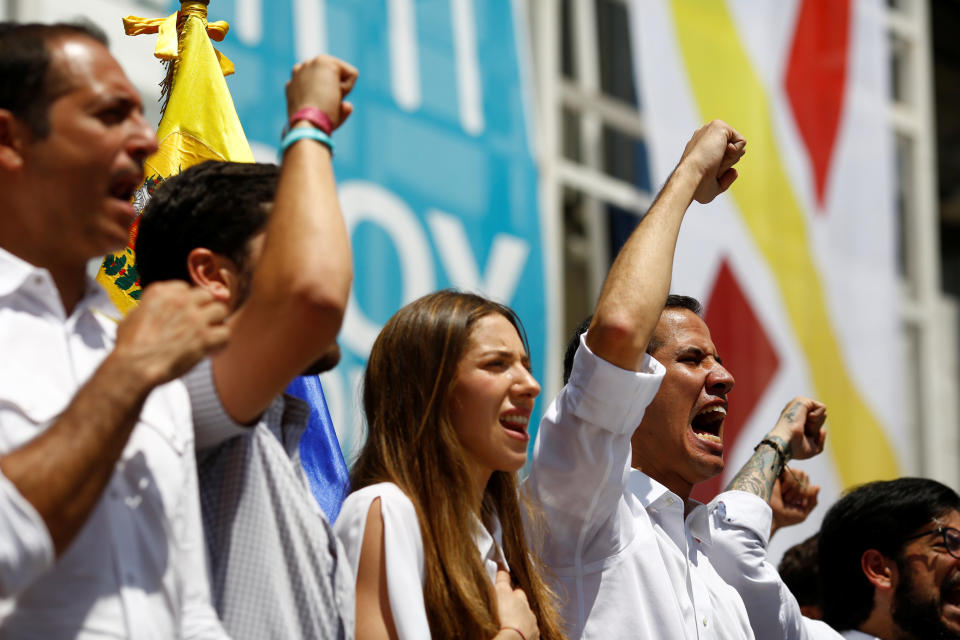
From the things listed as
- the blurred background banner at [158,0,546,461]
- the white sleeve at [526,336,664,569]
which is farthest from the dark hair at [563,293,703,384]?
the blurred background banner at [158,0,546,461]

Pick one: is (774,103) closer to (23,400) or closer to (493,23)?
(493,23)

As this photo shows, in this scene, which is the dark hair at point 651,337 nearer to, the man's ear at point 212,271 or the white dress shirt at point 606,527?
the white dress shirt at point 606,527

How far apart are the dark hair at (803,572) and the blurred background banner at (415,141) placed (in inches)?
104

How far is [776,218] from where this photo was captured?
1007 cm

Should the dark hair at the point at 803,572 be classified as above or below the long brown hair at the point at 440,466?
below

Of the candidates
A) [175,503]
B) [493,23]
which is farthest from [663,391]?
[493,23]

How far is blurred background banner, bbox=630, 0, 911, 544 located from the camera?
9.36 metres

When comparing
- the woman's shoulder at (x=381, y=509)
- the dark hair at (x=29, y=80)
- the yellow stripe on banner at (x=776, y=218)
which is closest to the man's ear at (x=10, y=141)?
the dark hair at (x=29, y=80)

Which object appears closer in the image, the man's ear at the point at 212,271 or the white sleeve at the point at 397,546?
the man's ear at the point at 212,271

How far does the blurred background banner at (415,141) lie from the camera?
6.93m

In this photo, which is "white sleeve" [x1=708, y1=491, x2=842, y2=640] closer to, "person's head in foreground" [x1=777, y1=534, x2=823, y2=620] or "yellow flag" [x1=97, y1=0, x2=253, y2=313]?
"person's head in foreground" [x1=777, y1=534, x2=823, y2=620]

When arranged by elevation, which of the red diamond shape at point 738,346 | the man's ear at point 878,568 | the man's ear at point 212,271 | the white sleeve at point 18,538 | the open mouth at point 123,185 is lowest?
the red diamond shape at point 738,346

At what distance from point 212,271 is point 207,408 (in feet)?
0.80

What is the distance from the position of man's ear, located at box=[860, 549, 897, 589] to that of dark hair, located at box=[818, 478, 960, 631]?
0.01 m
